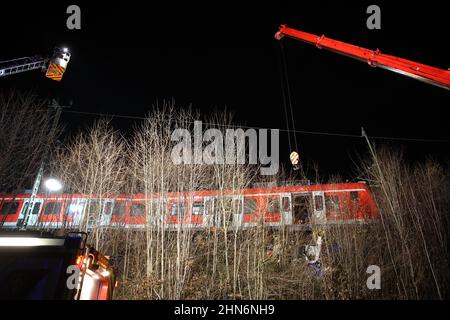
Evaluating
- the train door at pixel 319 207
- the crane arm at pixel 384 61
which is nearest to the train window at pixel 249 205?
the train door at pixel 319 207

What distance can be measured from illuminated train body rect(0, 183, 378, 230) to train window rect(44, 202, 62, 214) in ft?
3.46

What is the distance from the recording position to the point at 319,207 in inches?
438

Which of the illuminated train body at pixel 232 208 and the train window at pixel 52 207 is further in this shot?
the train window at pixel 52 207

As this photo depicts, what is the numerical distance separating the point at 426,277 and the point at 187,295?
8.17 metres

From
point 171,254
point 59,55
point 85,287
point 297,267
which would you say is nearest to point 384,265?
point 297,267

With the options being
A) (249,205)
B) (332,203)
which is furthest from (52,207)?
(332,203)

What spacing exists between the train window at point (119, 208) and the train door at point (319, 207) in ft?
29.3

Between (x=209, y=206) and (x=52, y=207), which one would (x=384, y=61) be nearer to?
(x=209, y=206)

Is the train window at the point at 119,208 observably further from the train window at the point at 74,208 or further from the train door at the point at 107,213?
the train window at the point at 74,208

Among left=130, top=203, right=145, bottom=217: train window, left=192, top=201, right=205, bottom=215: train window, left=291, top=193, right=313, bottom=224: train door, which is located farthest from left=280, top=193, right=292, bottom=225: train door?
left=130, top=203, right=145, bottom=217: train window

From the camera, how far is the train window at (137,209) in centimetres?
1233

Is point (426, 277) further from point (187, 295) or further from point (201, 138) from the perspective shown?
point (201, 138)

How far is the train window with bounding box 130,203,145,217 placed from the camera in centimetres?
1233

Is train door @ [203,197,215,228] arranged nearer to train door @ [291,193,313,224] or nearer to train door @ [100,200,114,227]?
train door @ [291,193,313,224]
